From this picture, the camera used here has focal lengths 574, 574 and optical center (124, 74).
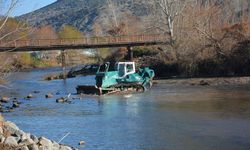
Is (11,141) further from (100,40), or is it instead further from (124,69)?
(100,40)

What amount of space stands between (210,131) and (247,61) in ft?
111

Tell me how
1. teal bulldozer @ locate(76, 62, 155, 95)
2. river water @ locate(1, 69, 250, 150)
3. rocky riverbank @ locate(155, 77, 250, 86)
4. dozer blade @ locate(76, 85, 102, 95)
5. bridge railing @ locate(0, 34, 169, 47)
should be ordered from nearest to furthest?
river water @ locate(1, 69, 250, 150)
dozer blade @ locate(76, 85, 102, 95)
teal bulldozer @ locate(76, 62, 155, 95)
rocky riverbank @ locate(155, 77, 250, 86)
bridge railing @ locate(0, 34, 169, 47)

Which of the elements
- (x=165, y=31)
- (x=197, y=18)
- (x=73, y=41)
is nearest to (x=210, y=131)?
(x=197, y=18)

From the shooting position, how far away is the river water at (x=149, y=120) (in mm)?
23609

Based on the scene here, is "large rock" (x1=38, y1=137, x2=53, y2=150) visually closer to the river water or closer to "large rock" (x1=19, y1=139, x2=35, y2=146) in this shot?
"large rock" (x1=19, y1=139, x2=35, y2=146)

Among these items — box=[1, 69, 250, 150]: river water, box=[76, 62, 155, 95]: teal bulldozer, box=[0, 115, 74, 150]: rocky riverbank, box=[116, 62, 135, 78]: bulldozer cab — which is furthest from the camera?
box=[116, 62, 135, 78]: bulldozer cab

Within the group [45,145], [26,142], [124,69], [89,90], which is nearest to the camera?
[26,142]

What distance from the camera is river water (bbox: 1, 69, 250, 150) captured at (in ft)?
77.5

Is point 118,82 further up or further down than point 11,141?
further up

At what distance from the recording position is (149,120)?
99.2 ft

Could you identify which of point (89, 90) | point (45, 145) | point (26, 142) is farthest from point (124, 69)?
point (26, 142)

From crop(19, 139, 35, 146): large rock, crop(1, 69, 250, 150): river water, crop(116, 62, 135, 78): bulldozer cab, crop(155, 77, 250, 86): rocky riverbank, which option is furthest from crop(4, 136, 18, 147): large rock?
crop(155, 77, 250, 86): rocky riverbank

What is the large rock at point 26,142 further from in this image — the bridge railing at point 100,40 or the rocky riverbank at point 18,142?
the bridge railing at point 100,40

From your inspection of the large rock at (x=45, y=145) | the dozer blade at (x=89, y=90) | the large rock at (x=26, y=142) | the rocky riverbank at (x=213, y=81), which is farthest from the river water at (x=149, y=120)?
the rocky riverbank at (x=213, y=81)
